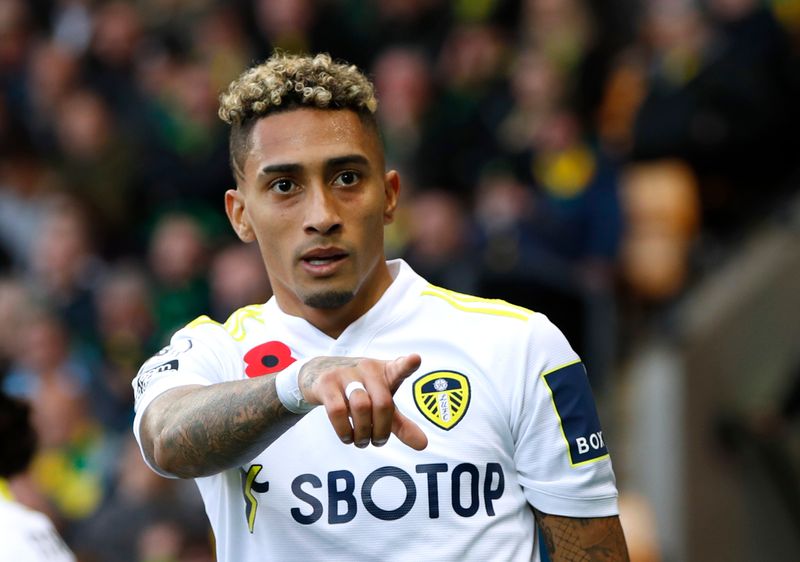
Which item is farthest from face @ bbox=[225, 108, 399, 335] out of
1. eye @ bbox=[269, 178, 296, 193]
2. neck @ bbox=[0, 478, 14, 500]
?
neck @ bbox=[0, 478, 14, 500]

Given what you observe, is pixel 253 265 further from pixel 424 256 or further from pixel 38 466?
pixel 38 466

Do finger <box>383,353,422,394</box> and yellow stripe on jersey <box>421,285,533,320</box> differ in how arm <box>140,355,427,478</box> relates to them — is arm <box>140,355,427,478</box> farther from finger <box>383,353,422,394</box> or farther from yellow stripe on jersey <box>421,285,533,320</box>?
yellow stripe on jersey <box>421,285,533,320</box>

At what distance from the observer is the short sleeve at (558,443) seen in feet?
10.9

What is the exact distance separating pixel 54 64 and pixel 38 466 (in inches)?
164

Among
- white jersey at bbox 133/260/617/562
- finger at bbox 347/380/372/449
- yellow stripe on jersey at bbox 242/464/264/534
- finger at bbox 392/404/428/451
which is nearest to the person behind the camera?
finger at bbox 347/380/372/449

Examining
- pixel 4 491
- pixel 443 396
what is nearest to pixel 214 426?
pixel 443 396

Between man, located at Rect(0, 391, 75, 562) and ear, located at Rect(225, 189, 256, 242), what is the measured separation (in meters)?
1.02

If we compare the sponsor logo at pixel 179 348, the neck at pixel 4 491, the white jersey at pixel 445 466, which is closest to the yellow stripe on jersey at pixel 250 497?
the white jersey at pixel 445 466

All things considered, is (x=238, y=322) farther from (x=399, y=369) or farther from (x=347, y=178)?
(x=399, y=369)

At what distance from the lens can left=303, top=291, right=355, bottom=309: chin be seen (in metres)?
3.46

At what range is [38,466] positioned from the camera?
9.00 metres

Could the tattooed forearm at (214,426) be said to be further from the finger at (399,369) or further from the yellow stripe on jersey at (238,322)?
the yellow stripe on jersey at (238,322)


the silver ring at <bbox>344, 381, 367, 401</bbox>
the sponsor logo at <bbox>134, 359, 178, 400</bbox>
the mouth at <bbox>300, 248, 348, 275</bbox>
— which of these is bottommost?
the silver ring at <bbox>344, 381, 367, 401</bbox>

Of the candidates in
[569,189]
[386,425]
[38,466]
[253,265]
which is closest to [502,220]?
[569,189]
